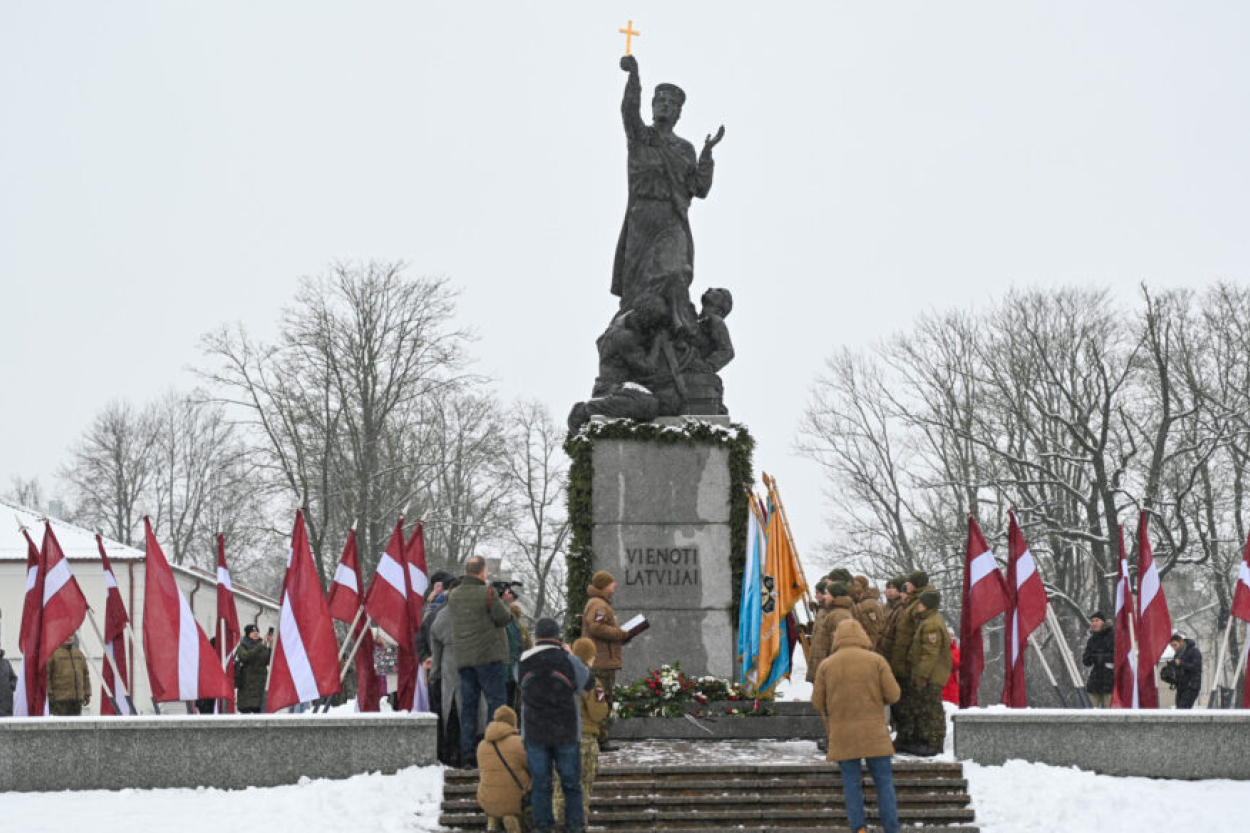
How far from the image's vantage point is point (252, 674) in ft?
63.1

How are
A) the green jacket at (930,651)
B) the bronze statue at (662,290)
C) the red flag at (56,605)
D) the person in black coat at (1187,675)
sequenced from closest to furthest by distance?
the green jacket at (930,651) → the red flag at (56,605) → the bronze statue at (662,290) → the person in black coat at (1187,675)

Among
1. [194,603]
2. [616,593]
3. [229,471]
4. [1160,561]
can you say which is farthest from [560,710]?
[229,471]

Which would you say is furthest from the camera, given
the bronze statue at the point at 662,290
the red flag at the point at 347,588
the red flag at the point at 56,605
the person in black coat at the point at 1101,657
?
the person in black coat at the point at 1101,657

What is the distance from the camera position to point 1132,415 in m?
35.6

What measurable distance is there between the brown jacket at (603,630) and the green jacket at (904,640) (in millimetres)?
2327

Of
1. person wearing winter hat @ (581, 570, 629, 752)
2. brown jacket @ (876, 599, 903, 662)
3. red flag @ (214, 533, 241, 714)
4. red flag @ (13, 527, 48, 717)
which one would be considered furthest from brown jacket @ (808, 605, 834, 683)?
red flag @ (13, 527, 48, 717)

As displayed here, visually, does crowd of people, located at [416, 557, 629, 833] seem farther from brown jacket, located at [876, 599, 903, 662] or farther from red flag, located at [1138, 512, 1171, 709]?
red flag, located at [1138, 512, 1171, 709]

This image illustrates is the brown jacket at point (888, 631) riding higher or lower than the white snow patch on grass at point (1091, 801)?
higher

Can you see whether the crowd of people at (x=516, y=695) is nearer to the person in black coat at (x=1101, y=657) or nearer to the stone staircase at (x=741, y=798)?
the stone staircase at (x=741, y=798)

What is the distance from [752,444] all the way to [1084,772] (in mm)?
5365

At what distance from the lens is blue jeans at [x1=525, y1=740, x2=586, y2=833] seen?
10159 millimetres

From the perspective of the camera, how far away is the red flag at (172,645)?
13.5 meters

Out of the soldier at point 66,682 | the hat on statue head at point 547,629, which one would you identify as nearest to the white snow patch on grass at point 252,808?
the hat on statue head at point 547,629

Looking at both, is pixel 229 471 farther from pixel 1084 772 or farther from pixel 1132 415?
pixel 1084 772
